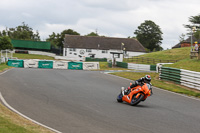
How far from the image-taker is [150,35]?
117188 millimetres

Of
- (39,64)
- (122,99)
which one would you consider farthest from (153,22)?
(122,99)

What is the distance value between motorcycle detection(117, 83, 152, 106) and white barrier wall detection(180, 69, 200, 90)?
29.0 feet

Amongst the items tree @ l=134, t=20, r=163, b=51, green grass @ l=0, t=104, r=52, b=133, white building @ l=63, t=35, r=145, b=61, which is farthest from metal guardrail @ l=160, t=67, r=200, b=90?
tree @ l=134, t=20, r=163, b=51

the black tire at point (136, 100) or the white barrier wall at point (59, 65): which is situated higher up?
the white barrier wall at point (59, 65)

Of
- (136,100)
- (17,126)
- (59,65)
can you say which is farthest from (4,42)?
(17,126)

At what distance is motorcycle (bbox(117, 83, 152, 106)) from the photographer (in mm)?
11875

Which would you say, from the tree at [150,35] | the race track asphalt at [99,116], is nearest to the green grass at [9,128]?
the race track asphalt at [99,116]

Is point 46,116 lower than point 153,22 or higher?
lower

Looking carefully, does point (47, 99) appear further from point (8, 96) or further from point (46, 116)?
point (46, 116)

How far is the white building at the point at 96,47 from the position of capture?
9050cm

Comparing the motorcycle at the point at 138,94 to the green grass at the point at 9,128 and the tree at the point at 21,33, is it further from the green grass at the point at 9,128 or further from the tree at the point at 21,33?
the tree at the point at 21,33

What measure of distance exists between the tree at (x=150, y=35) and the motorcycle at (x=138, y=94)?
105758mm

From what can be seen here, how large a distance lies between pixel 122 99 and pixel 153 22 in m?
108

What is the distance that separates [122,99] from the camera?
42.8ft
